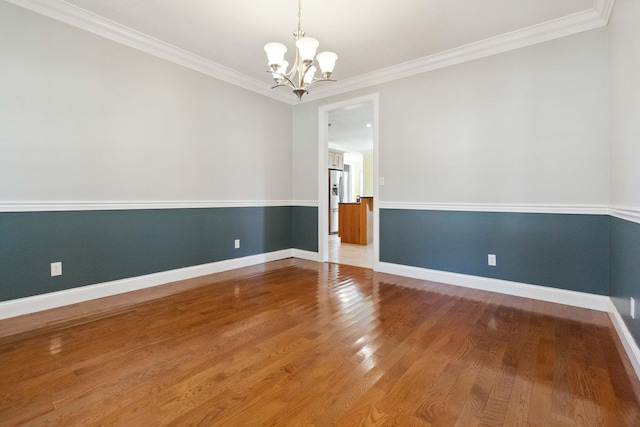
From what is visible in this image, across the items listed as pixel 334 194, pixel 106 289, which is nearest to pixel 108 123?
pixel 106 289

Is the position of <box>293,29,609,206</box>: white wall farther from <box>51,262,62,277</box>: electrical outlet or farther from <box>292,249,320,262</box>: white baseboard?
<box>51,262,62,277</box>: electrical outlet

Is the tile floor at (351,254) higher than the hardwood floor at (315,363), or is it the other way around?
the tile floor at (351,254)

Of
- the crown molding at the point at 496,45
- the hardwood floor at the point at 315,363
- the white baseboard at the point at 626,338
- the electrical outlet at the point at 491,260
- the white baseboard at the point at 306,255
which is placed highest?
the crown molding at the point at 496,45

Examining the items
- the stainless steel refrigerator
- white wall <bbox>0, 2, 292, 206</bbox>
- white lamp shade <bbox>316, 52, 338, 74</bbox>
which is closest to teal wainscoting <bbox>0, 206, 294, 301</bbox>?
white wall <bbox>0, 2, 292, 206</bbox>

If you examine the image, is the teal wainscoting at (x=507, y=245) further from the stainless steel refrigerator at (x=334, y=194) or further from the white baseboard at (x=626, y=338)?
the stainless steel refrigerator at (x=334, y=194)

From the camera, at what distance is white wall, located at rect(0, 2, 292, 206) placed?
2.42m

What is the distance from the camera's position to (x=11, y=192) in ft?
7.87

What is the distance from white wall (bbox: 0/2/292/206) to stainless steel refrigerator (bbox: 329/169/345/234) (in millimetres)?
4611

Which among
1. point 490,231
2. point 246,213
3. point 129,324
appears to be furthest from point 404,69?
point 129,324

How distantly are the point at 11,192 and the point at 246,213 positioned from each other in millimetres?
2395

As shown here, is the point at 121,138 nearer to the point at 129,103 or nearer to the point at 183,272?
the point at 129,103

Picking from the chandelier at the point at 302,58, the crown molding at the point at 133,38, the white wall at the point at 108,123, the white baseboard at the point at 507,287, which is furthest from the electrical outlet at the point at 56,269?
the white baseboard at the point at 507,287

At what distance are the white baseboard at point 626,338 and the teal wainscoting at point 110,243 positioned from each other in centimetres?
390

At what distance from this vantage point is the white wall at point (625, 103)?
1720 mm
